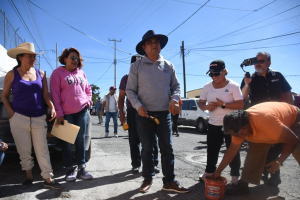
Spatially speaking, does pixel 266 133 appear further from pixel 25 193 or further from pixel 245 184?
pixel 25 193

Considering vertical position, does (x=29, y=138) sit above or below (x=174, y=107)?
below

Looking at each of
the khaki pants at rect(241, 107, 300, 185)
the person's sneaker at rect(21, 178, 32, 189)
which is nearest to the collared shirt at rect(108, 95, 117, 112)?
the person's sneaker at rect(21, 178, 32, 189)

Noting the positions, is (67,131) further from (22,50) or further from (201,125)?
(201,125)

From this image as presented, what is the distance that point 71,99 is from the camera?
3.34 m

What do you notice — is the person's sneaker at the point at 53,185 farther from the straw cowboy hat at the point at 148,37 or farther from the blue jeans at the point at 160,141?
the straw cowboy hat at the point at 148,37

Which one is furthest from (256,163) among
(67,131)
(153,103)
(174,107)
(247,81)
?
(67,131)

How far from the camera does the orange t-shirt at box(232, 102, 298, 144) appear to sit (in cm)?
224

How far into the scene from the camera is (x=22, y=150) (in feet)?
9.82

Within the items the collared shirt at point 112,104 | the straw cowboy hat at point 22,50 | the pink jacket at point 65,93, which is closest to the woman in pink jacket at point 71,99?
the pink jacket at point 65,93

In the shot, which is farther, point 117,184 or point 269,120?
point 117,184

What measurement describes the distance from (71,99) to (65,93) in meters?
0.12

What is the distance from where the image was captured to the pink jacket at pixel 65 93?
328 cm

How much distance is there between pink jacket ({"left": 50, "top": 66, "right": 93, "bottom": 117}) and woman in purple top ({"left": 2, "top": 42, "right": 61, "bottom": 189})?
0.20 m

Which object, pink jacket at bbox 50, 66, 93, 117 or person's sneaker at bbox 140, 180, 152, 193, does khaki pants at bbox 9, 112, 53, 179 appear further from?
person's sneaker at bbox 140, 180, 152, 193
